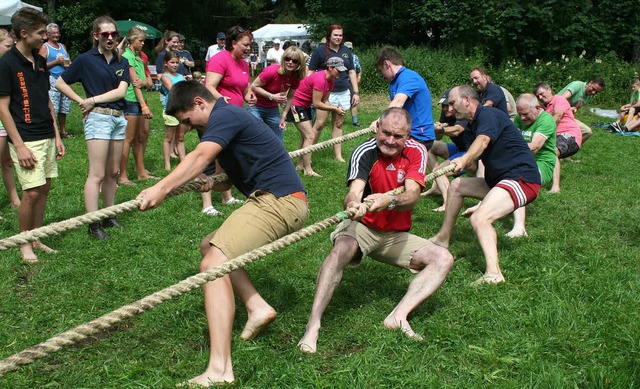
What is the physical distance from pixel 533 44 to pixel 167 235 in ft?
67.7

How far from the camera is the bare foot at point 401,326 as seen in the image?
13.5ft

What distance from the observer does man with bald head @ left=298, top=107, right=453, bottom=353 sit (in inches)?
164

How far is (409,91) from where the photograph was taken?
674 cm

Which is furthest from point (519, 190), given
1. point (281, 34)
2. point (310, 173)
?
point (281, 34)

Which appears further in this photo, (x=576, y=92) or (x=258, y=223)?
(x=576, y=92)

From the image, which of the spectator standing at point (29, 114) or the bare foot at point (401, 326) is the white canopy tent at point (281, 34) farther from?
the bare foot at point (401, 326)

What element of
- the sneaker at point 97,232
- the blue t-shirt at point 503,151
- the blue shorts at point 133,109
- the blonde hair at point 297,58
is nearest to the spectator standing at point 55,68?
the blue shorts at point 133,109

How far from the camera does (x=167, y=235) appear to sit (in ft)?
20.8

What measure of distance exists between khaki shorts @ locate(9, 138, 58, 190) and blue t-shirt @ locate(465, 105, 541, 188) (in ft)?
12.9

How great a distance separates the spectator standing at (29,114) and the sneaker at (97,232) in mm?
479

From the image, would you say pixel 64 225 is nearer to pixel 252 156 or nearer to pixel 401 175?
pixel 252 156

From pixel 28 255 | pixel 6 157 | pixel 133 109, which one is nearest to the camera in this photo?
pixel 28 255

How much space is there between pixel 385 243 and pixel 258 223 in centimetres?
104

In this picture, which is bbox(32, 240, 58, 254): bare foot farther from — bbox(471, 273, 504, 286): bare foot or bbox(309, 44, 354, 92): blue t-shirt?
bbox(309, 44, 354, 92): blue t-shirt
